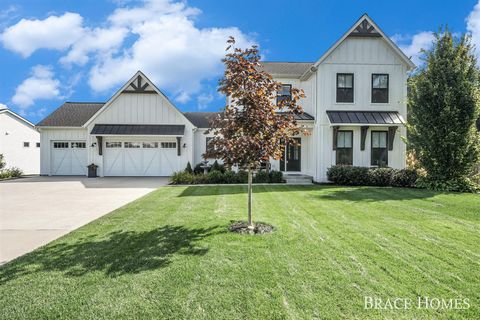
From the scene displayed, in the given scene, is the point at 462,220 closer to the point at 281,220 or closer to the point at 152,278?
the point at 281,220

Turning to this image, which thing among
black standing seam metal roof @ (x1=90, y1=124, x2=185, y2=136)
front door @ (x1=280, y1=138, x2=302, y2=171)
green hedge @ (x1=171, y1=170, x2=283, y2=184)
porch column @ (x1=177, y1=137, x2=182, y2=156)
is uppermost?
black standing seam metal roof @ (x1=90, y1=124, x2=185, y2=136)

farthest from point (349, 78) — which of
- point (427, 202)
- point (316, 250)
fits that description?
point (316, 250)

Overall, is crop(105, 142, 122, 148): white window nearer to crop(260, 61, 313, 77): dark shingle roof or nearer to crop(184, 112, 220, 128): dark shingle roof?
crop(184, 112, 220, 128): dark shingle roof

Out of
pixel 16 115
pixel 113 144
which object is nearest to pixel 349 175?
pixel 113 144

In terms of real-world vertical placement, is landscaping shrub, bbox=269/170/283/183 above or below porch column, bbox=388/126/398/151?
below

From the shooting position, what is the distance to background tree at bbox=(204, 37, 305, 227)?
5457 mm

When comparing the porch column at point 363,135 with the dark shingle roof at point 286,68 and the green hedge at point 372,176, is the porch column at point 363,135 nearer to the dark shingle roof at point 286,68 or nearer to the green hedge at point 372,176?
the green hedge at point 372,176

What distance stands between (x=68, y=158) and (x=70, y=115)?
3594 millimetres

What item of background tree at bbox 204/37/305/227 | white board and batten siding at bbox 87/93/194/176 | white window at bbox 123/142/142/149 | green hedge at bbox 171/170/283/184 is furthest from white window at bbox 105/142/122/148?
background tree at bbox 204/37/305/227

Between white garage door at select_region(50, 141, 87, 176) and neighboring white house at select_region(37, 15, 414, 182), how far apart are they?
0.06 m

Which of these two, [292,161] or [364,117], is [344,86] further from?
[292,161]

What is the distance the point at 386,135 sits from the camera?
586 inches

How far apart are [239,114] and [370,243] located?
3.57 m

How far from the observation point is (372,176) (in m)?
13.3
